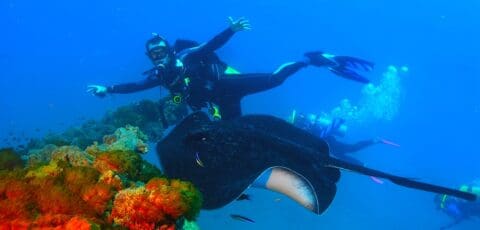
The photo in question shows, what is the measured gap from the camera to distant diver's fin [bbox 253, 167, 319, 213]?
16.0 feet

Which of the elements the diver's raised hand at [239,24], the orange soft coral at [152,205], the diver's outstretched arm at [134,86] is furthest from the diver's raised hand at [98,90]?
the orange soft coral at [152,205]

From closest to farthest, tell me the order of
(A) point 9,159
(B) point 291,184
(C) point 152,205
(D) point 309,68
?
(C) point 152,205 < (A) point 9,159 < (B) point 291,184 < (D) point 309,68

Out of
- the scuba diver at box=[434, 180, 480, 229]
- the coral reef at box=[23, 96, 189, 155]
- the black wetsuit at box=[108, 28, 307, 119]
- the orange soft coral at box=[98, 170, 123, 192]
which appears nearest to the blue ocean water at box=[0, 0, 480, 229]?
the scuba diver at box=[434, 180, 480, 229]

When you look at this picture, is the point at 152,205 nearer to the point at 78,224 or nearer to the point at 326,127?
the point at 78,224

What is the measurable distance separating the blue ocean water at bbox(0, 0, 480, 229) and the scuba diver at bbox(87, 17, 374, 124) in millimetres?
17751

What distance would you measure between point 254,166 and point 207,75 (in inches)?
242

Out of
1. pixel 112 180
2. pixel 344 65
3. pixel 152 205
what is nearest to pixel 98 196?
pixel 112 180

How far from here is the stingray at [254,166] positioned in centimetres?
469

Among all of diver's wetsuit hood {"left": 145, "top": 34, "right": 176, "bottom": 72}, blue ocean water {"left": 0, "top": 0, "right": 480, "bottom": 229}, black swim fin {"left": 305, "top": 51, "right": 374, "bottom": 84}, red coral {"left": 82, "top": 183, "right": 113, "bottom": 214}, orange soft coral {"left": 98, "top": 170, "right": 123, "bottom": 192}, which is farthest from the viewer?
blue ocean water {"left": 0, "top": 0, "right": 480, "bottom": 229}

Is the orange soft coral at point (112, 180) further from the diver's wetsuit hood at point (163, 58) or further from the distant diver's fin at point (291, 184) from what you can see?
the diver's wetsuit hood at point (163, 58)

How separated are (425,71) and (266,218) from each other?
9493 centimetres

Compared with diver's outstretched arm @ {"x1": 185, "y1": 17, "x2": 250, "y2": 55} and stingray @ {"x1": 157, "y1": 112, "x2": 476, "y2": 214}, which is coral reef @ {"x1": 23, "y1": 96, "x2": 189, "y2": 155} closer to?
diver's outstretched arm @ {"x1": 185, "y1": 17, "x2": 250, "y2": 55}

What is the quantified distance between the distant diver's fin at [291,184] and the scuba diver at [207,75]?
468cm

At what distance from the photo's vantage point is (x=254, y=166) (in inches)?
190
